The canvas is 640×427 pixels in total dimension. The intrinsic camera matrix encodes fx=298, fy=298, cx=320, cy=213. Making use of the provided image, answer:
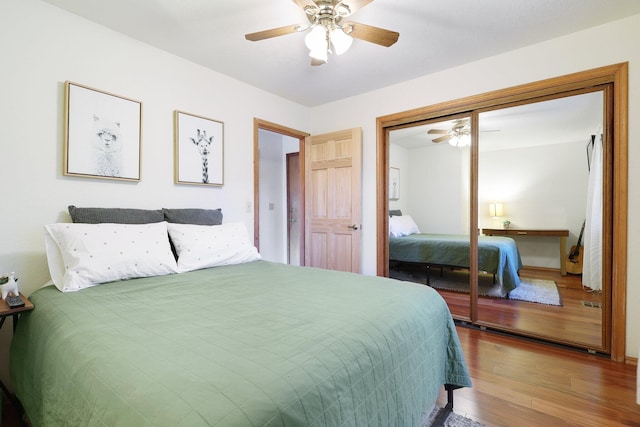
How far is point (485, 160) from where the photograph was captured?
10.4 feet

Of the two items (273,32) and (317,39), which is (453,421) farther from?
(273,32)

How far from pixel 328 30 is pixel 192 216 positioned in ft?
5.50

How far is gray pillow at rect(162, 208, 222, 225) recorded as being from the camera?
2.30 meters

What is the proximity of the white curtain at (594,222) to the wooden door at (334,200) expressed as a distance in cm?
203

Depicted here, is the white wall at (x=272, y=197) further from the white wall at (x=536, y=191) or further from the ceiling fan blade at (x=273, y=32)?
the white wall at (x=536, y=191)

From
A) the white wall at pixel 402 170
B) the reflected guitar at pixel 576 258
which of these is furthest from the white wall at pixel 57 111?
the reflected guitar at pixel 576 258

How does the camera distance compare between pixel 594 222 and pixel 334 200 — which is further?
pixel 334 200

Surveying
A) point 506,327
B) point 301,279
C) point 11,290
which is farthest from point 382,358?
point 506,327

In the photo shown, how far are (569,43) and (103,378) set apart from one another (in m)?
3.44

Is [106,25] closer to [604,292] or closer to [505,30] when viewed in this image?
[505,30]

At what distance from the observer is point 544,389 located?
1.83 meters

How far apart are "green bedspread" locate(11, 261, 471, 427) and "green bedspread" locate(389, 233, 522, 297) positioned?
1.79 metres

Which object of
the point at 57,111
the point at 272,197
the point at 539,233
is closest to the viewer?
the point at 57,111

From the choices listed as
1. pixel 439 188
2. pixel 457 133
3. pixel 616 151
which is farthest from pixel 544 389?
pixel 457 133
